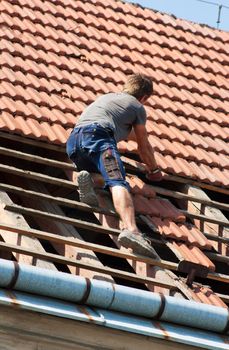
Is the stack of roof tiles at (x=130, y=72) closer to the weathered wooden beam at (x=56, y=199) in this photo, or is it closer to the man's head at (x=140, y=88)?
the weathered wooden beam at (x=56, y=199)

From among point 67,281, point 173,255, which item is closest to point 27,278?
point 67,281

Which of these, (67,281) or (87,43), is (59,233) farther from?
(87,43)

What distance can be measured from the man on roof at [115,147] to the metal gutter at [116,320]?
3.40 feet

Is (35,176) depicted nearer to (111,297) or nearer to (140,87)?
(140,87)

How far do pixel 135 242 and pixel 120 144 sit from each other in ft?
5.74

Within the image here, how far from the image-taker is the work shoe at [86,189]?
8.82 meters

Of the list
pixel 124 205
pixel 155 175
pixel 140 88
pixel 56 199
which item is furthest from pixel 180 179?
pixel 56 199

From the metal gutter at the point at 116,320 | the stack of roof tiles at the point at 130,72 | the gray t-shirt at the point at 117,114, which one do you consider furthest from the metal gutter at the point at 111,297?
the gray t-shirt at the point at 117,114

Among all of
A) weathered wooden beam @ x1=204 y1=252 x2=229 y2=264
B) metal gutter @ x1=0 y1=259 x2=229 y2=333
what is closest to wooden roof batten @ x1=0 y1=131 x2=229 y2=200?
weathered wooden beam @ x1=204 y1=252 x2=229 y2=264

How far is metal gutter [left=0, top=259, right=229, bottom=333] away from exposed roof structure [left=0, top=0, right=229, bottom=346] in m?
0.70

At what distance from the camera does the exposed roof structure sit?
8.48 m

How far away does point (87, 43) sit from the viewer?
37.3ft

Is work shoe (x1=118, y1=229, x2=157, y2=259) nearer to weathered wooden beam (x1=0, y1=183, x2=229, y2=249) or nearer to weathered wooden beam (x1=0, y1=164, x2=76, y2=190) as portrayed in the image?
weathered wooden beam (x1=0, y1=183, x2=229, y2=249)

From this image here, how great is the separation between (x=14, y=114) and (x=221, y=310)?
290 centimetres
